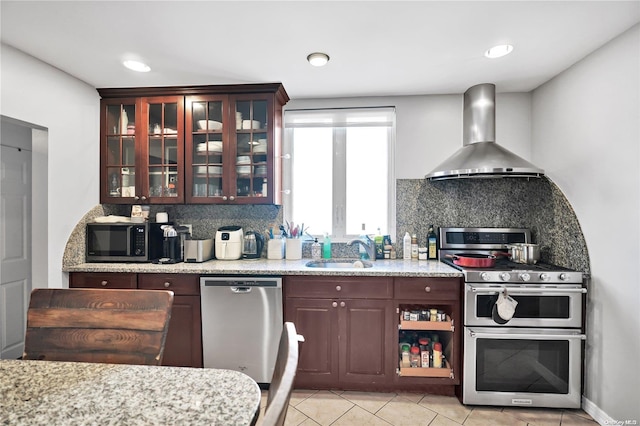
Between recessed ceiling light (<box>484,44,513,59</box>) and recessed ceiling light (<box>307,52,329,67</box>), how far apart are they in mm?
1082

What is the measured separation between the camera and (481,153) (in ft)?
7.88

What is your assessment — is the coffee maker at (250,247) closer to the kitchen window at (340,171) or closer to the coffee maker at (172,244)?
the kitchen window at (340,171)

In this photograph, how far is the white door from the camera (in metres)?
Result: 2.53

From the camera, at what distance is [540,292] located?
203cm

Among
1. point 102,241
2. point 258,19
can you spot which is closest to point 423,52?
point 258,19

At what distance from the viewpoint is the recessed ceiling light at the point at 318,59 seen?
6.72 feet

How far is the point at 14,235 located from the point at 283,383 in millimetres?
3294

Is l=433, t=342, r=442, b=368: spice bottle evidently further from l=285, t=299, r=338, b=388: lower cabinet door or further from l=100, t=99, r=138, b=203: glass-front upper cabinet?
l=100, t=99, r=138, b=203: glass-front upper cabinet

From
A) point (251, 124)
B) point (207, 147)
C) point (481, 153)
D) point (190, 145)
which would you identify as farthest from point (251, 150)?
point (481, 153)

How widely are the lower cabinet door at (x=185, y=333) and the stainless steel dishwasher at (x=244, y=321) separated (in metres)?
0.07

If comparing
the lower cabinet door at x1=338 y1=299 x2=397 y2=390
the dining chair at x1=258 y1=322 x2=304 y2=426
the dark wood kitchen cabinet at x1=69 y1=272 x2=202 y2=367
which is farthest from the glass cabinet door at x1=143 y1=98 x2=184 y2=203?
the dining chair at x1=258 y1=322 x2=304 y2=426

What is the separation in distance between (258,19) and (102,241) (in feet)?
6.97

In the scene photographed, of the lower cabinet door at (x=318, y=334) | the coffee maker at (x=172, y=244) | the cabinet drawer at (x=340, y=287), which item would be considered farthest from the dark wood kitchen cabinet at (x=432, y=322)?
the coffee maker at (x=172, y=244)

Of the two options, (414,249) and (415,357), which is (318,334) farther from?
(414,249)
